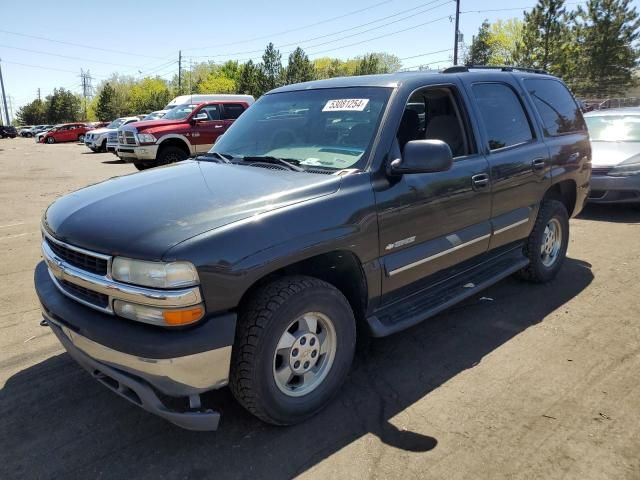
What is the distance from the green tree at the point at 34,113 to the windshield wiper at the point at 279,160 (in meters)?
108

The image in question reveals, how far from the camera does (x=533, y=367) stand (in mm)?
3408

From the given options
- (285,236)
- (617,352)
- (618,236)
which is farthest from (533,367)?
(618,236)

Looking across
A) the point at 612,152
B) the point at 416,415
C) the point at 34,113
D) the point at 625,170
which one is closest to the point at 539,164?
the point at 416,415

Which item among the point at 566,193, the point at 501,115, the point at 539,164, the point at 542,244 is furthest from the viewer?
the point at 566,193

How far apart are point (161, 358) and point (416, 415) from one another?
58.8 inches

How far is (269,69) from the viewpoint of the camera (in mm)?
50531

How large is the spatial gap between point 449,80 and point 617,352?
2308 millimetres

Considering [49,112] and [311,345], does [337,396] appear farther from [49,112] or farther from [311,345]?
[49,112]

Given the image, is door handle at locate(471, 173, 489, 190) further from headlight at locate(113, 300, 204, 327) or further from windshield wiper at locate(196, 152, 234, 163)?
headlight at locate(113, 300, 204, 327)

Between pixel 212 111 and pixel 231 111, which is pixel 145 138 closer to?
pixel 212 111

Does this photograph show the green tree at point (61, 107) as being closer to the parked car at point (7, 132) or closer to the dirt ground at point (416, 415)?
the parked car at point (7, 132)

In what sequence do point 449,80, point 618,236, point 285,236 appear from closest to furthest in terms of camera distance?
point 285,236
point 449,80
point 618,236

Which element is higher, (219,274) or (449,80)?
(449,80)

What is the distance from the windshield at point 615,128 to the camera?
27.9 feet
